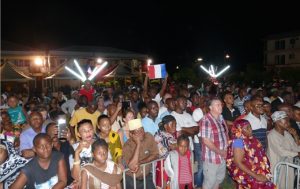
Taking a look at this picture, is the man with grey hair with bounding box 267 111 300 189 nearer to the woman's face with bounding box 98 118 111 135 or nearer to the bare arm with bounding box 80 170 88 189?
the woman's face with bounding box 98 118 111 135

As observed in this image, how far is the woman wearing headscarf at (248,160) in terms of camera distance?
444 cm

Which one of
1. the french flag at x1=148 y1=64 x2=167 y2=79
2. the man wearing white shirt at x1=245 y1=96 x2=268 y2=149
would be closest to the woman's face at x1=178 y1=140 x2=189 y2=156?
the man wearing white shirt at x1=245 y1=96 x2=268 y2=149

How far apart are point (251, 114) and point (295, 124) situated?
1.01 m

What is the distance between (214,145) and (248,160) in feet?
2.71

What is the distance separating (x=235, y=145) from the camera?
4.50m

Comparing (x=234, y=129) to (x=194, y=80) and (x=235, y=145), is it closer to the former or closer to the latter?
(x=235, y=145)

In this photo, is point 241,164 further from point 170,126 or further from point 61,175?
point 61,175

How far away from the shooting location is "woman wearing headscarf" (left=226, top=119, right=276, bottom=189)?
4441 mm

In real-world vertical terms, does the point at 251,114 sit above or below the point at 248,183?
above

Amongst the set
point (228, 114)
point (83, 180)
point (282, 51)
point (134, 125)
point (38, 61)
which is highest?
point (282, 51)

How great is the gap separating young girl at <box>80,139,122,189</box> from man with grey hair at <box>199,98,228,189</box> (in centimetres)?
182

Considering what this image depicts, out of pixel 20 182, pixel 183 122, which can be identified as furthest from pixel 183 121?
pixel 20 182

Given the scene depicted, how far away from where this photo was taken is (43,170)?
387 cm

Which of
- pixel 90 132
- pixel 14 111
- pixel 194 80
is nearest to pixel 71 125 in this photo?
pixel 14 111
